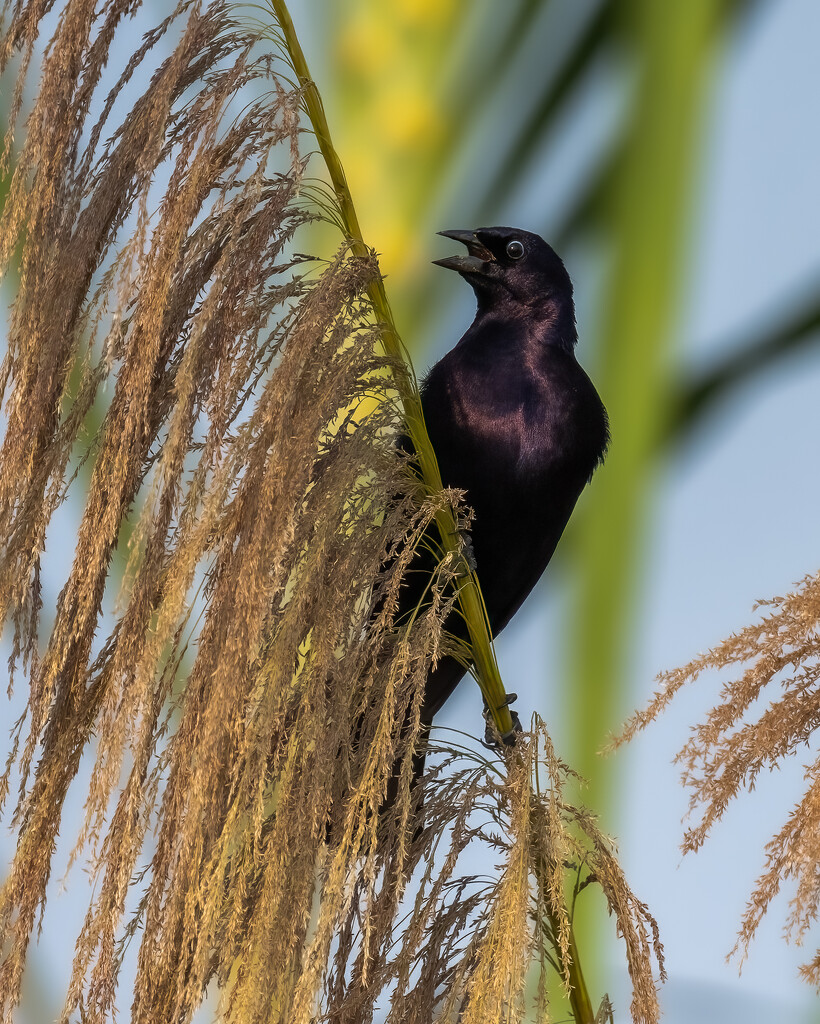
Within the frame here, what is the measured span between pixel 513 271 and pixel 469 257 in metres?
0.10

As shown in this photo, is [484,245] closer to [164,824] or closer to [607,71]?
[607,71]

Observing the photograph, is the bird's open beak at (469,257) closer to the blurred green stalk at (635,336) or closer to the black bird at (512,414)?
the black bird at (512,414)

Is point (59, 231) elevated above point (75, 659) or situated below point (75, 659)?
above

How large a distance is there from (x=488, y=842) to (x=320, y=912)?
0.32 m

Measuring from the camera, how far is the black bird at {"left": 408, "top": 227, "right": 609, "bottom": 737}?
227 centimetres

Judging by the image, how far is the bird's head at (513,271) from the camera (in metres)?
2.52

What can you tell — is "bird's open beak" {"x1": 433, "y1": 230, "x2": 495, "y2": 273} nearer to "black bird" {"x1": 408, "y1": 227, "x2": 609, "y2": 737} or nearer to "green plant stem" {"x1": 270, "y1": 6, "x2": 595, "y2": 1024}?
"black bird" {"x1": 408, "y1": 227, "x2": 609, "y2": 737}

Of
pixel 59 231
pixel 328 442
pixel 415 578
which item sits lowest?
pixel 328 442

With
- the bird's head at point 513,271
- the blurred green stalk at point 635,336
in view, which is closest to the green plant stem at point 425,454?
the blurred green stalk at point 635,336

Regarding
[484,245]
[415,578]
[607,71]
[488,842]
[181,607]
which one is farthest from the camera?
[484,245]

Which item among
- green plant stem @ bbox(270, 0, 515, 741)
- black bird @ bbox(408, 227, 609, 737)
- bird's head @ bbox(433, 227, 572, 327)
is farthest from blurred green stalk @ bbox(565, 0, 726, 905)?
bird's head @ bbox(433, 227, 572, 327)

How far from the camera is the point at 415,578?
231 centimetres

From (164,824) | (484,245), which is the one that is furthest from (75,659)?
(484,245)

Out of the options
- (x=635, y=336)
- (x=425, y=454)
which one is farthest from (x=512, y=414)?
(x=425, y=454)
